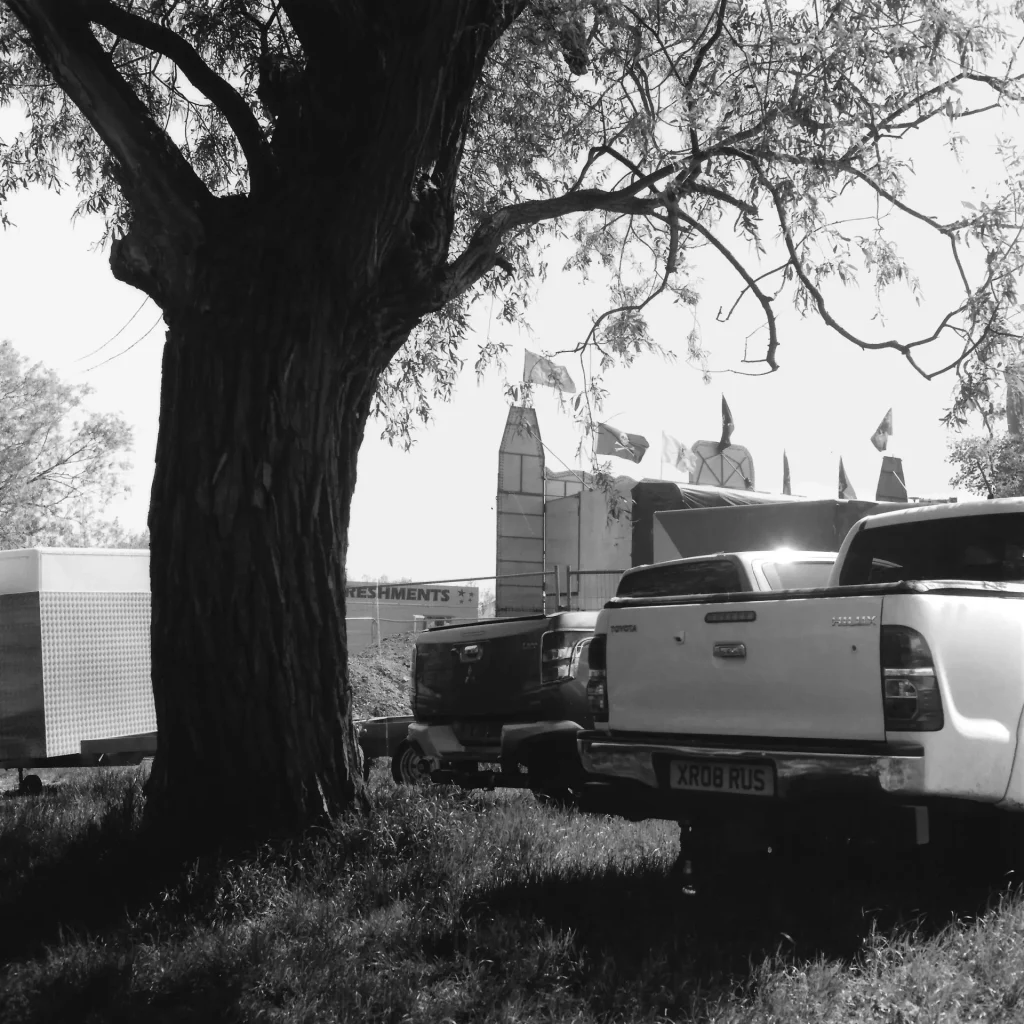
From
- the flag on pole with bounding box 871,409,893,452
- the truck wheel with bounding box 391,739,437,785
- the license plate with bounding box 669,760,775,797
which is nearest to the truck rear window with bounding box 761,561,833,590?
the truck wheel with bounding box 391,739,437,785

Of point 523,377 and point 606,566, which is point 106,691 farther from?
point 606,566

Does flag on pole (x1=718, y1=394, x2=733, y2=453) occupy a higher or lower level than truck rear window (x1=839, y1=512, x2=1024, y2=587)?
higher

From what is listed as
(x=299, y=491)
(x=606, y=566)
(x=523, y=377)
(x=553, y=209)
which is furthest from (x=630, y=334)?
(x=606, y=566)

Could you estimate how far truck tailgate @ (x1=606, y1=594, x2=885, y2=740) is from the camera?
16.3 ft

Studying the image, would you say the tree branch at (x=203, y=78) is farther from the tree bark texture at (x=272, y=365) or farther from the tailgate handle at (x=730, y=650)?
the tailgate handle at (x=730, y=650)

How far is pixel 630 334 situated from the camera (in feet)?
35.6

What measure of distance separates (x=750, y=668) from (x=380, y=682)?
15799 millimetres

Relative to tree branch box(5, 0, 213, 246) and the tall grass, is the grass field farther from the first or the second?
tree branch box(5, 0, 213, 246)

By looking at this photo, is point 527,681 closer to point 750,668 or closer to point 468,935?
point 750,668

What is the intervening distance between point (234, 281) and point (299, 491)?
1142 mm

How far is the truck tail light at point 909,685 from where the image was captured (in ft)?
15.8

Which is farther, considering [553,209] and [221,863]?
[553,209]

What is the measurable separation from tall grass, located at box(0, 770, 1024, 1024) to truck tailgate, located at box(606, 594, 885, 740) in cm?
79

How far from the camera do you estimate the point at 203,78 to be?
7211 millimetres
